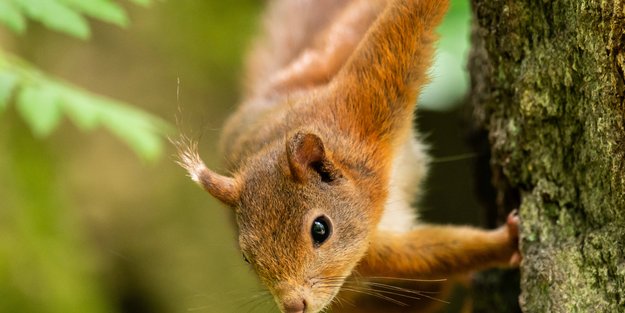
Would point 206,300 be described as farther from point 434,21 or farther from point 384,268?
point 434,21

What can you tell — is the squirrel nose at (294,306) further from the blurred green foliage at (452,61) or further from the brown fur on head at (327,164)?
the blurred green foliage at (452,61)

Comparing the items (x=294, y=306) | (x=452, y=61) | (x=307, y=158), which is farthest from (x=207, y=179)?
(x=452, y=61)

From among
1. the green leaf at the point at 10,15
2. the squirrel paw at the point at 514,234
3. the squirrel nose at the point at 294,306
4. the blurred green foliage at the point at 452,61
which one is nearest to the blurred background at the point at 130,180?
the blurred green foliage at the point at 452,61

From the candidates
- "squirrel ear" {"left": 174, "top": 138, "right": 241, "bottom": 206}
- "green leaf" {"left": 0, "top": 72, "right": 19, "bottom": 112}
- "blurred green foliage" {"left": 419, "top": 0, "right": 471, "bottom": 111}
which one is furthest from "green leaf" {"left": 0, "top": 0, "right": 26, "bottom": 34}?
"blurred green foliage" {"left": 419, "top": 0, "right": 471, "bottom": 111}

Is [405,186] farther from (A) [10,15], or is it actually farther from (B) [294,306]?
(A) [10,15]

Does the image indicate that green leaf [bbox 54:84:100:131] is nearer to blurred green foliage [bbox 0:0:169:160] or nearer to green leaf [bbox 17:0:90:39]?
blurred green foliage [bbox 0:0:169:160]

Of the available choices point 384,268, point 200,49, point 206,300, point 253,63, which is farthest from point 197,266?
point 384,268

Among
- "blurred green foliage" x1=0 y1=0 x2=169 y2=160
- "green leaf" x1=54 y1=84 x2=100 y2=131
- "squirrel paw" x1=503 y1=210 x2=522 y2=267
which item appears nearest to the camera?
"blurred green foliage" x1=0 y1=0 x2=169 y2=160
